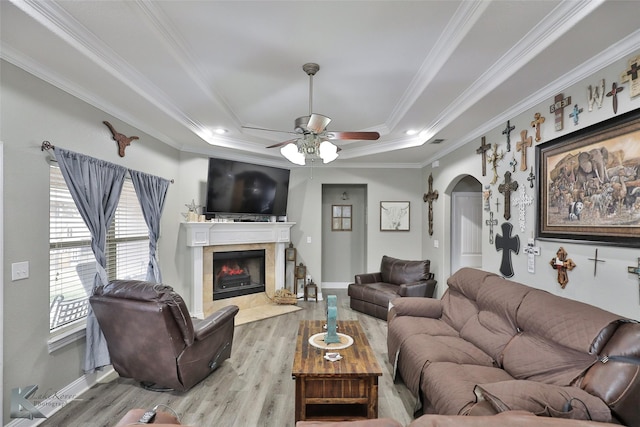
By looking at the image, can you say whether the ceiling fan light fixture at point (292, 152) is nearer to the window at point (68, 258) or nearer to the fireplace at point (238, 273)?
the window at point (68, 258)

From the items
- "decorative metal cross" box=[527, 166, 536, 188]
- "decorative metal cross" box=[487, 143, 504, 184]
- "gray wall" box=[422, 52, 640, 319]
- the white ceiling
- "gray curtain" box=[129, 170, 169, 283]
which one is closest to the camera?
the white ceiling

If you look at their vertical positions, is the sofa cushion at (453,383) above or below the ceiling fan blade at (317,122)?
below

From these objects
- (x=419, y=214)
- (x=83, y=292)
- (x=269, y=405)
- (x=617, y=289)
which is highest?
(x=419, y=214)

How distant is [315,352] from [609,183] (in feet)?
7.98

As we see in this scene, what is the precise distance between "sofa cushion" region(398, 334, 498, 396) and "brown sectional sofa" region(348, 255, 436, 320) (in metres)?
1.93

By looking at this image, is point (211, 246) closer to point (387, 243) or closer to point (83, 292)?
point (83, 292)

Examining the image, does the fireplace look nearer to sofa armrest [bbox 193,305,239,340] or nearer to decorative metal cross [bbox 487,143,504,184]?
sofa armrest [bbox 193,305,239,340]

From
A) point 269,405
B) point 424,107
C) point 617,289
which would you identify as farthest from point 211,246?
point 617,289

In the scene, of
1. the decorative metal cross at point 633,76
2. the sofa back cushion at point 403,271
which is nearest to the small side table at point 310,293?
the sofa back cushion at point 403,271

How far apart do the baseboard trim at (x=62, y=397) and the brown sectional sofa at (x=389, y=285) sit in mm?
3455

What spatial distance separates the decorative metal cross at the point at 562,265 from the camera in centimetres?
250

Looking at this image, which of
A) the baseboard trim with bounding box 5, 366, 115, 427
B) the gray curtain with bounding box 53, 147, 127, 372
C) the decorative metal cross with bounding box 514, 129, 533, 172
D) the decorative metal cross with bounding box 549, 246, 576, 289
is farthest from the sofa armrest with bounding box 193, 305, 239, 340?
the decorative metal cross with bounding box 514, 129, 533, 172

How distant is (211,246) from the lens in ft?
16.4

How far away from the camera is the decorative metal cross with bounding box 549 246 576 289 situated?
2.50 m
